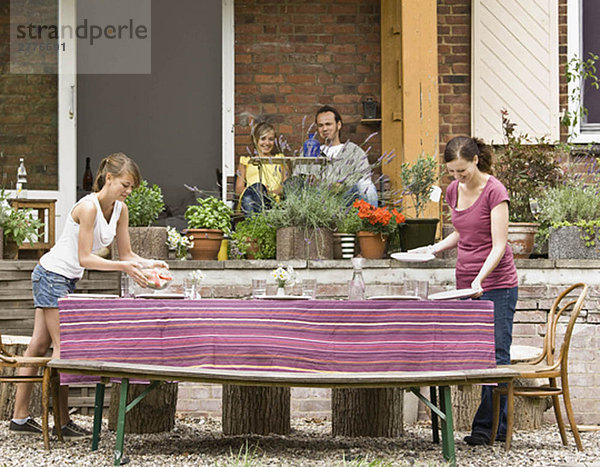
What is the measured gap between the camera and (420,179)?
6.17 m

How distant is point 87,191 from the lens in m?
9.23

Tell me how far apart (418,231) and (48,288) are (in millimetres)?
2455

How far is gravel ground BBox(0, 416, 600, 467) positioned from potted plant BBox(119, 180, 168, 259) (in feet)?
3.96

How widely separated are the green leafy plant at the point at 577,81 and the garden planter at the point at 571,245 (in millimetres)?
1787

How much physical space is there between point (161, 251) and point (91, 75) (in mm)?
5489

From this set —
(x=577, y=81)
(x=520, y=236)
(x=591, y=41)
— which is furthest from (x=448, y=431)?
(x=591, y=41)

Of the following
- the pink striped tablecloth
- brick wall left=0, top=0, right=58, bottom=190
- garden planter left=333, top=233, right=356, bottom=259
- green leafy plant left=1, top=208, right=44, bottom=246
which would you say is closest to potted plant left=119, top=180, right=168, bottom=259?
green leafy plant left=1, top=208, right=44, bottom=246

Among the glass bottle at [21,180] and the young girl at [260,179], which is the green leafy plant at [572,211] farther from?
the glass bottle at [21,180]

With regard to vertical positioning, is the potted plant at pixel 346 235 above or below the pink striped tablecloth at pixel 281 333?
above

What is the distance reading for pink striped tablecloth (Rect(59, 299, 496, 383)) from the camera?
13.3 ft

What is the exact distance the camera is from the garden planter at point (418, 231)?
5.93m

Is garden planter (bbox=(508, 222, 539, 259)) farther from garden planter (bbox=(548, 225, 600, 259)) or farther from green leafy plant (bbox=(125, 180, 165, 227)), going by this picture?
green leafy plant (bbox=(125, 180, 165, 227))

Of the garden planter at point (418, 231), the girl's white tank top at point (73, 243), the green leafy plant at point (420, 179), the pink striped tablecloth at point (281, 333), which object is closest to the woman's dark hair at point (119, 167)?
the girl's white tank top at point (73, 243)

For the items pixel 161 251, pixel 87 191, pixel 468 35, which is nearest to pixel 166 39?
pixel 87 191
